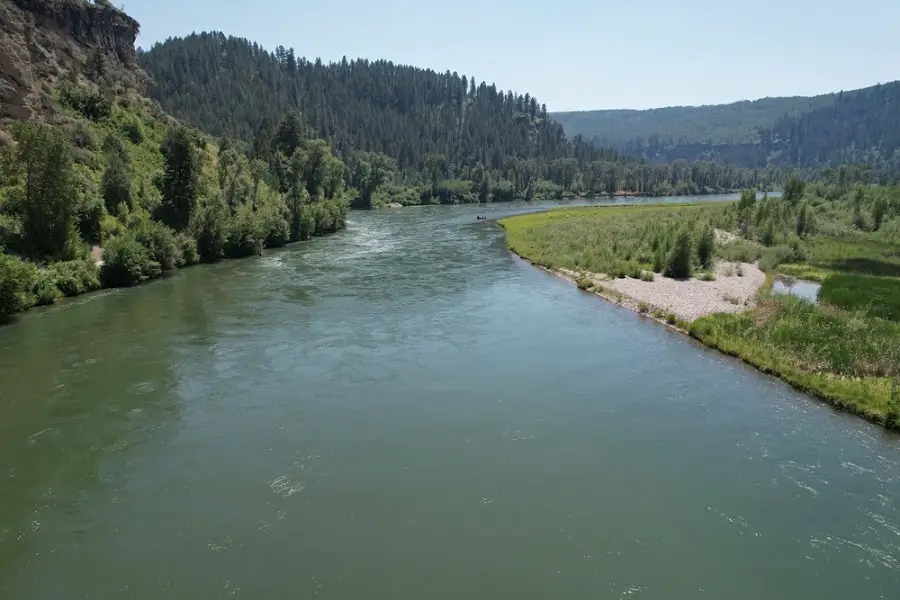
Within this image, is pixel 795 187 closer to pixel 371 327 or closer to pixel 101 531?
pixel 371 327

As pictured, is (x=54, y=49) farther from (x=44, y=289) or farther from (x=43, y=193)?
(x=44, y=289)

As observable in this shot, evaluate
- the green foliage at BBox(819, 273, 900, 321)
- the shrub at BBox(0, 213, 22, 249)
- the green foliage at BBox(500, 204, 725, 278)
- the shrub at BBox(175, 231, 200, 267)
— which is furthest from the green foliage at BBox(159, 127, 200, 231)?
the green foliage at BBox(819, 273, 900, 321)

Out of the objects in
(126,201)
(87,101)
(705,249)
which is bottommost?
(705,249)

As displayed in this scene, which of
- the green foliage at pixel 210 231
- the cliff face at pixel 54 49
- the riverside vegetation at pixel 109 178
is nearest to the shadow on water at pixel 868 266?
the riverside vegetation at pixel 109 178

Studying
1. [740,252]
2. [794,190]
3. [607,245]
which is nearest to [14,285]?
[607,245]

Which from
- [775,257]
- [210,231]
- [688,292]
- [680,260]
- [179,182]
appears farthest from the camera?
[775,257]

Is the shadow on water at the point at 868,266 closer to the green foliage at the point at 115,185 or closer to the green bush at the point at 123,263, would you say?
the green bush at the point at 123,263
